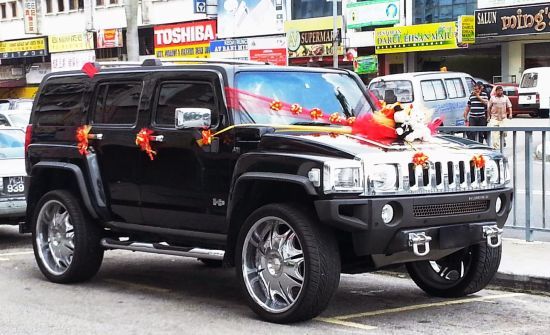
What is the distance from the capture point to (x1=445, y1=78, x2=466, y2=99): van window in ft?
78.9

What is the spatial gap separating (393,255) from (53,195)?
3.57m

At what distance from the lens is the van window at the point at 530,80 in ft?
115

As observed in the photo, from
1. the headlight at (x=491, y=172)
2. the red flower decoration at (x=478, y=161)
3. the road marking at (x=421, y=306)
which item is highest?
the red flower decoration at (x=478, y=161)

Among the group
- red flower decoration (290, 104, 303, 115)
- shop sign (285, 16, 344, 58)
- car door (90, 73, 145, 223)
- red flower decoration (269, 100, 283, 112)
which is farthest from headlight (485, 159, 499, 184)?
shop sign (285, 16, 344, 58)

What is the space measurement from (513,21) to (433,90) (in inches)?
683

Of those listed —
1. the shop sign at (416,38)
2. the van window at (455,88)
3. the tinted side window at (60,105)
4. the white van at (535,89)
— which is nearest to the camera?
the tinted side window at (60,105)

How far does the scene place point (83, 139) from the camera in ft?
27.6

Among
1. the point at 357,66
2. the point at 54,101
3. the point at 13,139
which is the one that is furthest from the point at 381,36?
the point at 54,101

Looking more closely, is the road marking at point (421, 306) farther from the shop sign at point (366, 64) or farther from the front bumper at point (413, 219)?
the shop sign at point (366, 64)

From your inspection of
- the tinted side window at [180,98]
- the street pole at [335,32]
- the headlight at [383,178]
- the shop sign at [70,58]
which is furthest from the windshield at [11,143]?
the shop sign at [70,58]

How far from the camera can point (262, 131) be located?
275 inches

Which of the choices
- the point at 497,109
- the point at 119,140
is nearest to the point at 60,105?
the point at 119,140

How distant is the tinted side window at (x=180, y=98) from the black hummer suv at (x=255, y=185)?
14 mm

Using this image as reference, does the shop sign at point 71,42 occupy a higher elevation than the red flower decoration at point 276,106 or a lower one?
higher
